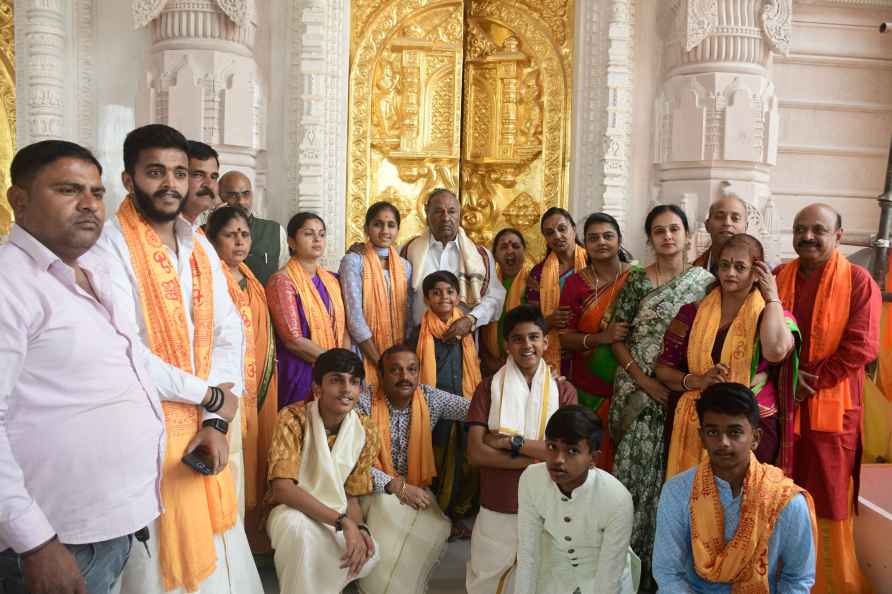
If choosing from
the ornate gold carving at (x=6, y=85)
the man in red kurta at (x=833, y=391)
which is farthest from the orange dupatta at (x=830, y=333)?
the ornate gold carving at (x=6, y=85)

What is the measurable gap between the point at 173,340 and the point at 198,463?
13.5 inches

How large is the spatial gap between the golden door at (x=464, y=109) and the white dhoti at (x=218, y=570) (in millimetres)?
2794

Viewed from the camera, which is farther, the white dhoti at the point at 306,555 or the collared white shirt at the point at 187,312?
the white dhoti at the point at 306,555

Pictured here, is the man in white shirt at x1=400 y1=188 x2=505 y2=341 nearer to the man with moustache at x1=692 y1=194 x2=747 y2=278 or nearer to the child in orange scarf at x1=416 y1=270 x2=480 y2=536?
the child in orange scarf at x1=416 y1=270 x2=480 y2=536

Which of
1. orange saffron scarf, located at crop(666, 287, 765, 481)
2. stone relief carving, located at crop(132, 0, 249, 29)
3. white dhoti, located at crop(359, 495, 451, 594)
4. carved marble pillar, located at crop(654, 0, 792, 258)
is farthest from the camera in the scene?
carved marble pillar, located at crop(654, 0, 792, 258)

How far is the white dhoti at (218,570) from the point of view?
2180 millimetres

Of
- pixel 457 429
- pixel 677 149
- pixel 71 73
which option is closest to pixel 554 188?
pixel 677 149

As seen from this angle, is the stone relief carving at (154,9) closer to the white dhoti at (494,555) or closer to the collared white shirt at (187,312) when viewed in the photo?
the collared white shirt at (187,312)

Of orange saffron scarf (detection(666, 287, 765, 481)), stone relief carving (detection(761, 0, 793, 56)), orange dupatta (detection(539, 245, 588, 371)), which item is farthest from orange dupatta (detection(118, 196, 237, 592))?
stone relief carving (detection(761, 0, 793, 56))

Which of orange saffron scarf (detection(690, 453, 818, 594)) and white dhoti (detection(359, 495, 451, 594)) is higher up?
orange saffron scarf (detection(690, 453, 818, 594))

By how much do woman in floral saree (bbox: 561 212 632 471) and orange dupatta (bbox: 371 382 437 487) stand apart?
2.43ft

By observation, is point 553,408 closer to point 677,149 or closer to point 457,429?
point 457,429

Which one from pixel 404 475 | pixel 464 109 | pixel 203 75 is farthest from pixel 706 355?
pixel 203 75

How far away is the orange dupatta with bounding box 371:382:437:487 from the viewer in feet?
10.9
